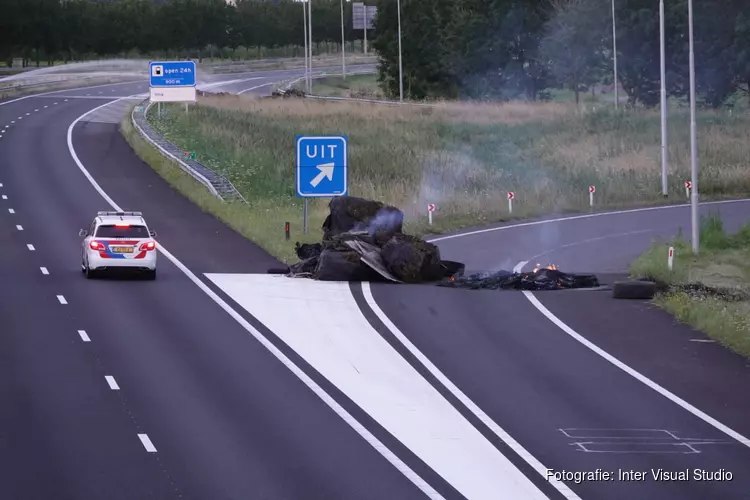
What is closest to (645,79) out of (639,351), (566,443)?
(639,351)

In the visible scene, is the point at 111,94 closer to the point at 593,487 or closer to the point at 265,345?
the point at 265,345

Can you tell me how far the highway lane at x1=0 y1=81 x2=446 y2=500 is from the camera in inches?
615

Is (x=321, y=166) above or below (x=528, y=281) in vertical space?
above

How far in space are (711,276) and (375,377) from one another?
14.1 m

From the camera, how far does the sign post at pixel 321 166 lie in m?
38.1

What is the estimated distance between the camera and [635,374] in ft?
72.8

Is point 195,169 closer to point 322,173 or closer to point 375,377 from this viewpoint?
point 322,173

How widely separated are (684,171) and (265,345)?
3757cm

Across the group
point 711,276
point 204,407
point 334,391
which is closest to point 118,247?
point 334,391

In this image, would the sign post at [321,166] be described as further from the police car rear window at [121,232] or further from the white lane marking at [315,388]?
the police car rear window at [121,232]

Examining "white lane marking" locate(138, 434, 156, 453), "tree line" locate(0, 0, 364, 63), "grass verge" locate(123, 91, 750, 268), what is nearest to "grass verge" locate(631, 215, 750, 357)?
"grass verge" locate(123, 91, 750, 268)

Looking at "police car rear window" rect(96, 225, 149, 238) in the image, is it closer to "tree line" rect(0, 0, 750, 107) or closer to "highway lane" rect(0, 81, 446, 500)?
"highway lane" rect(0, 81, 446, 500)

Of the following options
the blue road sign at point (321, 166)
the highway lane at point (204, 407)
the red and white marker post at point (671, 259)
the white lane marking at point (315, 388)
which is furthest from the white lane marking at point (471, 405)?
the blue road sign at point (321, 166)

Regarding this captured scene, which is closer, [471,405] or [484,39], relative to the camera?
[471,405]
